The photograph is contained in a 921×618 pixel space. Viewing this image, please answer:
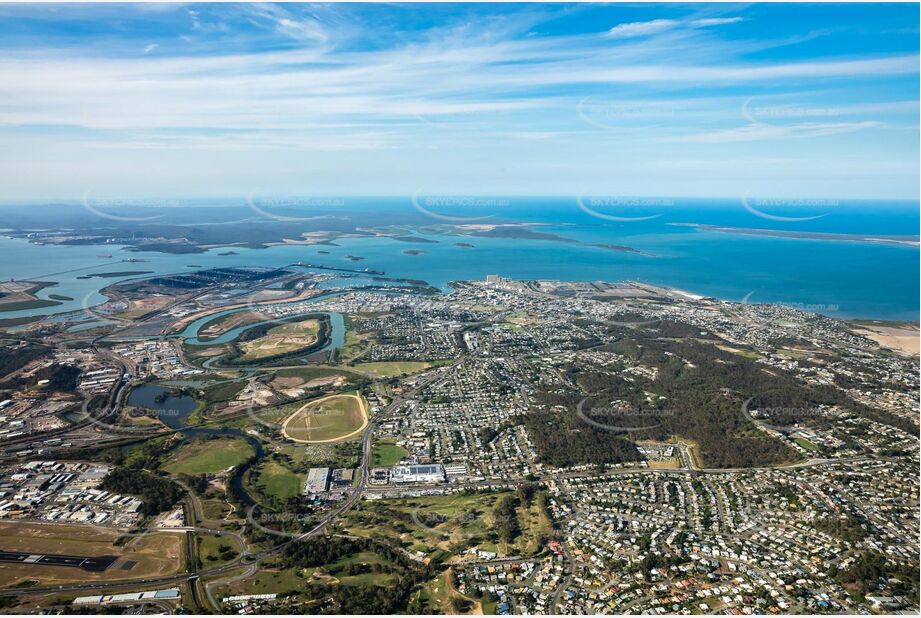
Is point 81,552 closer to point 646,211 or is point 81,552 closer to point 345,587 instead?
point 345,587

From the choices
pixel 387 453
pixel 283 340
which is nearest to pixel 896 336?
pixel 387 453

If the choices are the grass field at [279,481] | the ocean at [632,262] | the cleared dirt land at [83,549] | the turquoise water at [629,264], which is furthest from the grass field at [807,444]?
the ocean at [632,262]

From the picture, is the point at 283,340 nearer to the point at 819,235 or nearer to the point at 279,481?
the point at 279,481

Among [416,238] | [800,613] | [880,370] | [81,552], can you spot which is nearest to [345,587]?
[81,552]

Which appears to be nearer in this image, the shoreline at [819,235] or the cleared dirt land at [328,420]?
the cleared dirt land at [328,420]

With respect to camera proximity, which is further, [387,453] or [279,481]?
[387,453]

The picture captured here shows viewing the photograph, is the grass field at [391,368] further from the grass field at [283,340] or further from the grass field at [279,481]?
the grass field at [279,481]
